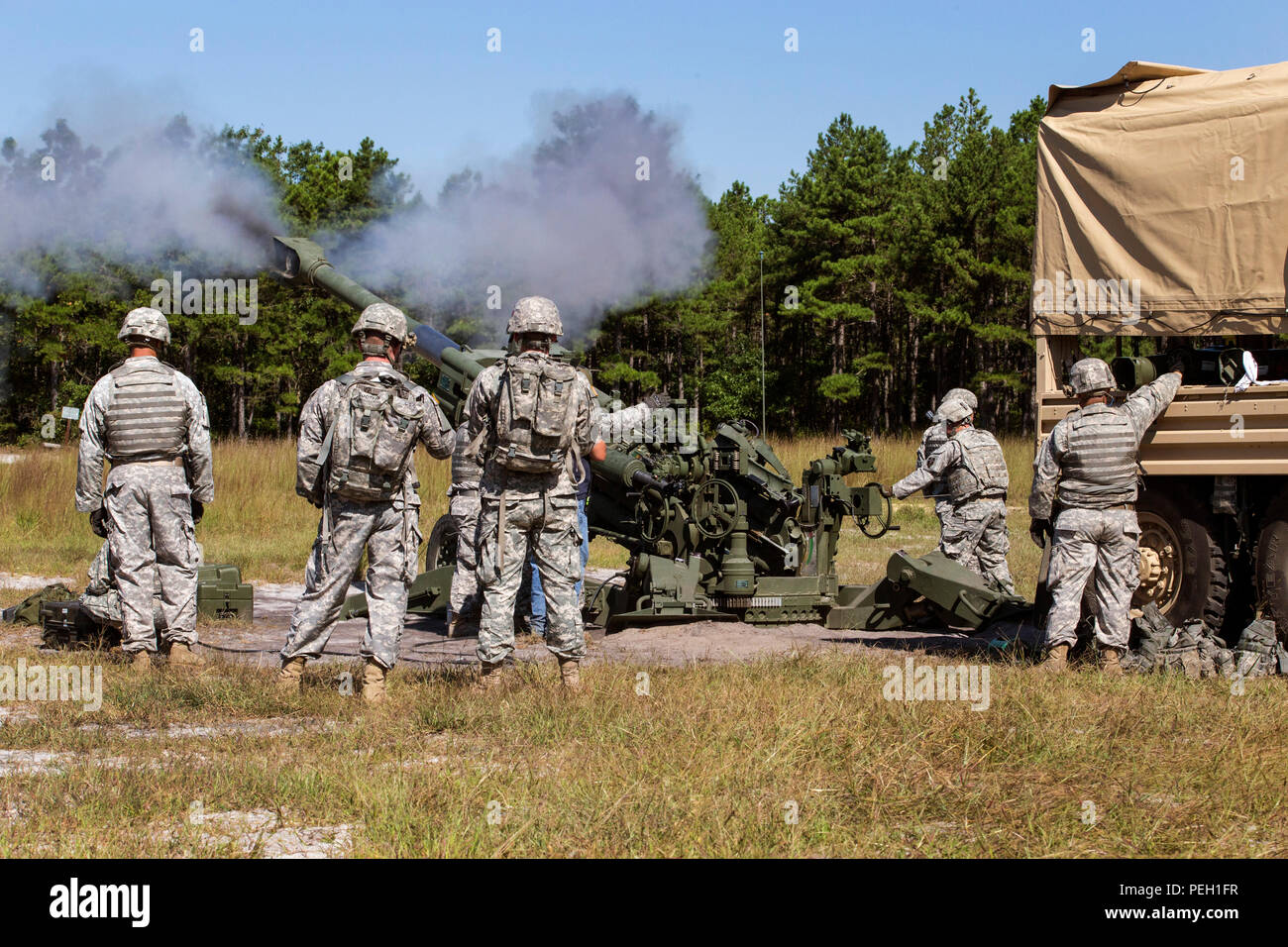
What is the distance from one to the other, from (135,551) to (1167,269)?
6233 mm

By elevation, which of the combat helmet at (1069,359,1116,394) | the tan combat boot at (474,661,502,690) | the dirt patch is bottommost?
the dirt patch

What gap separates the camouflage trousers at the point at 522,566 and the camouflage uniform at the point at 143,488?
1.90 meters

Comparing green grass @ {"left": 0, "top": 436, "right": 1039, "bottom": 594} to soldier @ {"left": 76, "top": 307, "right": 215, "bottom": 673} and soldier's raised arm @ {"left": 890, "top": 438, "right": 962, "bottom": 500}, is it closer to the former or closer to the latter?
soldier's raised arm @ {"left": 890, "top": 438, "right": 962, "bottom": 500}

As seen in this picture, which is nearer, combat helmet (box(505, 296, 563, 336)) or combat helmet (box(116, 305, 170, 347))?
combat helmet (box(505, 296, 563, 336))

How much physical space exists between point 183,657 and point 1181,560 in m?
5.85

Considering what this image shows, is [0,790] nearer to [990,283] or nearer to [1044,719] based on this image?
[1044,719]

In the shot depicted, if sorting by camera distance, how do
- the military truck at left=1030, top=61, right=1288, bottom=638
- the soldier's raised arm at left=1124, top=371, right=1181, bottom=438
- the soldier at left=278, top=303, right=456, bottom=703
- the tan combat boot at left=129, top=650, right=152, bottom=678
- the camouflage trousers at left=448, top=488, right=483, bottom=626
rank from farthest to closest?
1. the camouflage trousers at left=448, top=488, right=483, bottom=626
2. the soldier's raised arm at left=1124, top=371, right=1181, bottom=438
3. the military truck at left=1030, top=61, right=1288, bottom=638
4. the tan combat boot at left=129, top=650, right=152, bottom=678
5. the soldier at left=278, top=303, right=456, bottom=703

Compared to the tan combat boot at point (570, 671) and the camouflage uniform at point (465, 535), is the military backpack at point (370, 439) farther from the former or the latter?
the camouflage uniform at point (465, 535)

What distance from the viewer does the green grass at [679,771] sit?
4.19 metres

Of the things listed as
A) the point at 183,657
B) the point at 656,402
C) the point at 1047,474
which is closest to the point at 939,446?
the point at 656,402

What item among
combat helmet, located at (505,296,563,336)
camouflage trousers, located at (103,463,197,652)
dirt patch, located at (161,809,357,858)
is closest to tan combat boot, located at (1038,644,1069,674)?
combat helmet, located at (505,296,563,336)

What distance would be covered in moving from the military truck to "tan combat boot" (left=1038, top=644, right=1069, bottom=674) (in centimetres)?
78

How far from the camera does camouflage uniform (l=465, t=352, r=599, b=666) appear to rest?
6551 millimetres

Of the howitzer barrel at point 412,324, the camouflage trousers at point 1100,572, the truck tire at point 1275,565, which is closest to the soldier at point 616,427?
the howitzer barrel at point 412,324
